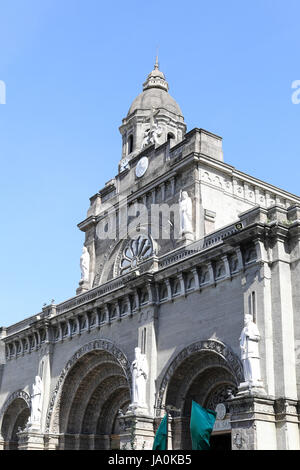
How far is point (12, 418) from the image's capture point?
47156mm

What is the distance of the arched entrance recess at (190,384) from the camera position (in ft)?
99.0

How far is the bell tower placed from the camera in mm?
51062

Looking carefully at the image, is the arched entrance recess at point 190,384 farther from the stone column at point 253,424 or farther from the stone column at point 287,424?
the stone column at point 287,424

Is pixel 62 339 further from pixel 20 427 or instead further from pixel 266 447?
pixel 266 447

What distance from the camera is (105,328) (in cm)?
3781

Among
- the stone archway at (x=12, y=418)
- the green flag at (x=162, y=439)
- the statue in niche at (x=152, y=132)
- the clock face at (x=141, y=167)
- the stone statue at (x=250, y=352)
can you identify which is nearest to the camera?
the stone statue at (x=250, y=352)

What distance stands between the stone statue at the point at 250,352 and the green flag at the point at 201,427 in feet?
7.32

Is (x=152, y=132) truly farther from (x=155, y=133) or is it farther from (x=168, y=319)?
(x=168, y=319)

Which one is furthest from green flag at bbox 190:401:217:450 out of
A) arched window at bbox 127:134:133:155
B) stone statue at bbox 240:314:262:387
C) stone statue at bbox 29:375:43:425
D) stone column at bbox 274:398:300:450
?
arched window at bbox 127:134:133:155

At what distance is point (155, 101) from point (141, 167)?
35.6ft

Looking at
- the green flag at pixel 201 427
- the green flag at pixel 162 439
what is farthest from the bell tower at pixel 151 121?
the green flag at pixel 201 427

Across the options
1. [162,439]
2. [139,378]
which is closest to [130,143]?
[139,378]

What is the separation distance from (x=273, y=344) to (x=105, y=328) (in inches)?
540
